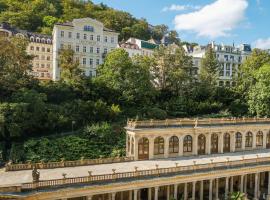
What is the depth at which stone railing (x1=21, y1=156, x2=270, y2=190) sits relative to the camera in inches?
985

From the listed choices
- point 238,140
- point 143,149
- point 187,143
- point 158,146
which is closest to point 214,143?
point 238,140

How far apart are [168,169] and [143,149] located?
21.2ft

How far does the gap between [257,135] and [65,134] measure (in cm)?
2537

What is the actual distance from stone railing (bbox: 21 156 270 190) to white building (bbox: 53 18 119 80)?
40.3 metres

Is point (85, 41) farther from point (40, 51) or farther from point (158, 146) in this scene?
point (158, 146)

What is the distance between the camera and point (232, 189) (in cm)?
3634

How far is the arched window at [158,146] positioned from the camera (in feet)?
123

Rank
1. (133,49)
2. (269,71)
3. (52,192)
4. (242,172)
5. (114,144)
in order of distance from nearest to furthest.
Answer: (52,192) < (242,172) < (114,144) < (269,71) < (133,49)

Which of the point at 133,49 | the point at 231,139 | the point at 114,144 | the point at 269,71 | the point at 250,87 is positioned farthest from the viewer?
the point at 133,49

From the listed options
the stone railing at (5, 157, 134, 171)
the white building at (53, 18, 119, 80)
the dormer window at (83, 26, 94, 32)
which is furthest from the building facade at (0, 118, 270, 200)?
the dormer window at (83, 26, 94, 32)

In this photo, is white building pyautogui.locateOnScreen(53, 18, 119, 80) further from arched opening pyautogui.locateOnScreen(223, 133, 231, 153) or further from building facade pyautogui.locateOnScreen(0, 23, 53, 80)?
arched opening pyautogui.locateOnScreen(223, 133, 231, 153)

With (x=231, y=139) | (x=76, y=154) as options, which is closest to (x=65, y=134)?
(x=76, y=154)

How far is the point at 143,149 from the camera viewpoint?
121 ft

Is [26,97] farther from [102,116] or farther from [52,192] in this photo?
[52,192]
